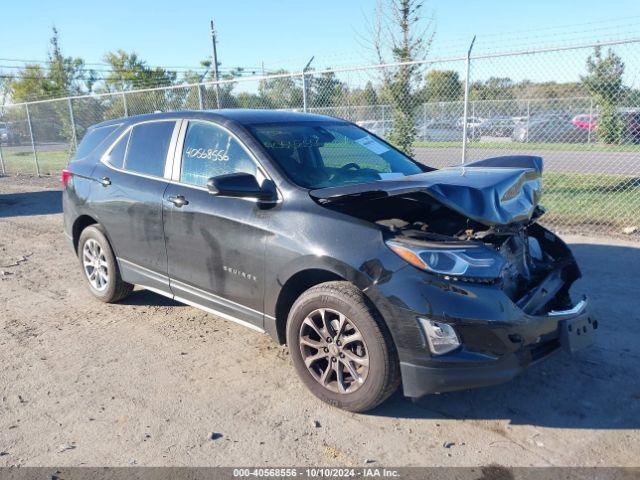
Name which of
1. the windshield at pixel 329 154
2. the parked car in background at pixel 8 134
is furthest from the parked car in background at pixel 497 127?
the parked car in background at pixel 8 134

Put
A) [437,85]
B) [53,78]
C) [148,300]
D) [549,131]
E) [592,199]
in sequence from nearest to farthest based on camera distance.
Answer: [148,300]
[592,199]
[437,85]
[549,131]
[53,78]

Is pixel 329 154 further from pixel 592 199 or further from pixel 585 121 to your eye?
pixel 585 121

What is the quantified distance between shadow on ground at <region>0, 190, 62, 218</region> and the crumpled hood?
29.8 ft

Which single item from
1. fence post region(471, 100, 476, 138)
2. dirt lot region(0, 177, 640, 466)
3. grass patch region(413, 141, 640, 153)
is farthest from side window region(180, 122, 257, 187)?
fence post region(471, 100, 476, 138)

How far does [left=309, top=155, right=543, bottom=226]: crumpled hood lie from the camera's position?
2988 mm

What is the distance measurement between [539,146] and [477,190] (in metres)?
A: 12.0

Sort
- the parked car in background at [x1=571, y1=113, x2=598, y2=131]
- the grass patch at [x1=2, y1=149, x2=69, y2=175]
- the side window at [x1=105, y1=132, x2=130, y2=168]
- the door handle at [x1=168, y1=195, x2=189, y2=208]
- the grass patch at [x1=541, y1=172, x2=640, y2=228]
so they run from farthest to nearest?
the grass patch at [x1=2, y1=149, x2=69, y2=175], the parked car in background at [x1=571, y1=113, x2=598, y2=131], the grass patch at [x1=541, y1=172, x2=640, y2=228], the side window at [x1=105, y1=132, x2=130, y2=168], the door handle at [x1=168, y1=195, x2=189, y2=208]

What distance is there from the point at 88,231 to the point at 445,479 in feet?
13.5

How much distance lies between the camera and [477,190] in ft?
9.96

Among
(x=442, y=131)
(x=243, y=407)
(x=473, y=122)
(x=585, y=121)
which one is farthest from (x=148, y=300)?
(x=442, y=131)

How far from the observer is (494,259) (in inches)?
116

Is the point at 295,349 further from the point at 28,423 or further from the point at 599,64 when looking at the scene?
the point at 599,64

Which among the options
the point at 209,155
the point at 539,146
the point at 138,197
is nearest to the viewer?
the point at 209,155

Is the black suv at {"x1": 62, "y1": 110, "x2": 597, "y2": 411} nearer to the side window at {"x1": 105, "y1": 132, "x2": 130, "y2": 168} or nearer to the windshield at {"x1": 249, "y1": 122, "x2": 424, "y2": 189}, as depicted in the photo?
the windshield at {"x1": 249, "y1": 122, "x2": 424, "y2": 189}
